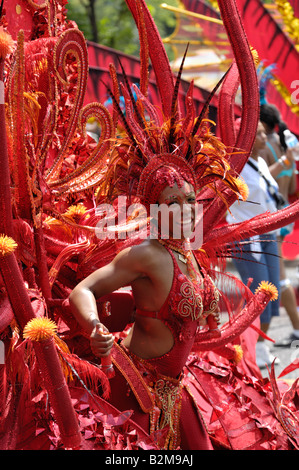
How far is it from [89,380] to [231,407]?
698mm

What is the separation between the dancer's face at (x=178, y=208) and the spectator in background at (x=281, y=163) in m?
2.72

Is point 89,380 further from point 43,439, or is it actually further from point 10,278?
point 10,278

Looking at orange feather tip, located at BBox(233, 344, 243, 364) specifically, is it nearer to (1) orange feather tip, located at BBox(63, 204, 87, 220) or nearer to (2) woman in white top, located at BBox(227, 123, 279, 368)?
(1) orange feather tip, located at BBox(63, 204, 87, 220)

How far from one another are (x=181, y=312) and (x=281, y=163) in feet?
9.60

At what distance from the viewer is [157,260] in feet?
6.64

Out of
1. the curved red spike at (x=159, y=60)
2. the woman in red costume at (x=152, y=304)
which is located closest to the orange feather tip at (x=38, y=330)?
the woman in red costume at (x=152, y=304)

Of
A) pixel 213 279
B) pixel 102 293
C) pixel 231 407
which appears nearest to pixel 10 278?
pixel 102 293

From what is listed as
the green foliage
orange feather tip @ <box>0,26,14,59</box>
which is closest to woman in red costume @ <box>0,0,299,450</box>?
orange feather tip @ <box>0,26,14,59</box>

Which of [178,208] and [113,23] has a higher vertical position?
[113,23]

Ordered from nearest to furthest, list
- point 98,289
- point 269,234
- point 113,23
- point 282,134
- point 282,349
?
point 98,289 < point 269,234 < point 282,349 < point 282,134 < point 113,23

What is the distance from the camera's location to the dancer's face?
201 centimetres

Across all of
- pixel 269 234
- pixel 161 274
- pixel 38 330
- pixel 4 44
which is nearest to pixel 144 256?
pixel 161 274

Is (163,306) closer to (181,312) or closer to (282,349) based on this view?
(181,312)

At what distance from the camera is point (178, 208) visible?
2.01 m
